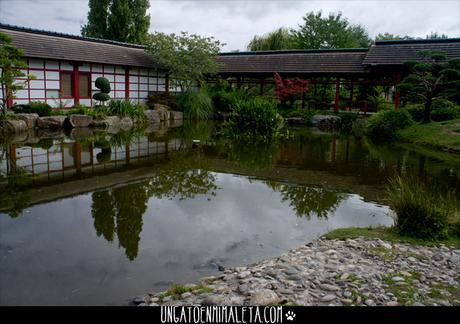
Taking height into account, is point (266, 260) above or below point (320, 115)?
below

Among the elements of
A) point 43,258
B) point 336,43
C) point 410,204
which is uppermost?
point 336,43

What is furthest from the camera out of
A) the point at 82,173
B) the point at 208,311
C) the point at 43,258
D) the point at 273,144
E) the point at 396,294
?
the point at 273,144

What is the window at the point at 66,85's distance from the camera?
22.2 meters

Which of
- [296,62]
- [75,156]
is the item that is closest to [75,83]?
[75,156]

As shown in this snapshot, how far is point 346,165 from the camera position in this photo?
12.2 meters

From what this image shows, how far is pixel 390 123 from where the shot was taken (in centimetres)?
1934

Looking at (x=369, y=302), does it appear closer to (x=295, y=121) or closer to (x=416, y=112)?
(x=416, y=112)

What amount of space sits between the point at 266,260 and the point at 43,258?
9.01ft

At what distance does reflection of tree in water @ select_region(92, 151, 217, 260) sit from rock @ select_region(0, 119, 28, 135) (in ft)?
26.8

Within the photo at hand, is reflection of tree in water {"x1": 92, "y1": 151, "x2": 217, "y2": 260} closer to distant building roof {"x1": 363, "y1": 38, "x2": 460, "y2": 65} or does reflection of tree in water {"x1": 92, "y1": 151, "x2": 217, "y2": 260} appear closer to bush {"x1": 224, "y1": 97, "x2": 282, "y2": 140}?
bush {"x1": 224, "y1": 97, "x2": 282, "y2": 140}

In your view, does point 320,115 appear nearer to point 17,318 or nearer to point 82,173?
point 82,173

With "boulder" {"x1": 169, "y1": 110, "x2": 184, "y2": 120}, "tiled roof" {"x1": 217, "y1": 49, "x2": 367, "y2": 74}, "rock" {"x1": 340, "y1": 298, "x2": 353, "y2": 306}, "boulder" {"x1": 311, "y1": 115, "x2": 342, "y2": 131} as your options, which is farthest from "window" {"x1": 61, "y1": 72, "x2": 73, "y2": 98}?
"rock" {"x1": 340, "y1": 298, "x2": 353, "y2": 306}

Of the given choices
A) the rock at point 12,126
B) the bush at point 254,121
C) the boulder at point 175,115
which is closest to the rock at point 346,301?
the bush at point 254,121

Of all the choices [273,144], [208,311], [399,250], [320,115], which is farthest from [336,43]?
[208,311]
